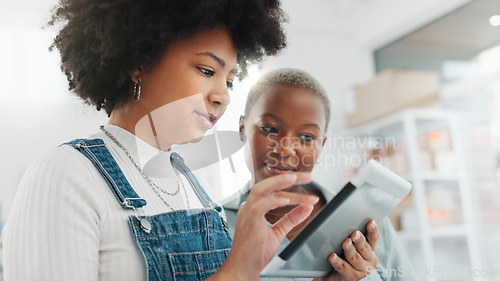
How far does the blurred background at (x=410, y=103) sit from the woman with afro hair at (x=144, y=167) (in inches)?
43.7

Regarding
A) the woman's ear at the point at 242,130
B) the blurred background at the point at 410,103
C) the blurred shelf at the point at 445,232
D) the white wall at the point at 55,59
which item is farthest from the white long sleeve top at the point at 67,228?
the blurred shelf at the point at 445,232

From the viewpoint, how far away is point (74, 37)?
58 centimetres

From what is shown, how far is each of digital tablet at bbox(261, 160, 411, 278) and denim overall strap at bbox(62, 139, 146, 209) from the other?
0.16m

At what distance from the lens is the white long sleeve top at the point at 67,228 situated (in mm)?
437

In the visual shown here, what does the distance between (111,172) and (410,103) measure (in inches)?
72.1

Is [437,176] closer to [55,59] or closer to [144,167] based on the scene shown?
[55,59]

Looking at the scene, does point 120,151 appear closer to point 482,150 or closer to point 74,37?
point 74,37

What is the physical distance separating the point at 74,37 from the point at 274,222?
1.09 feet

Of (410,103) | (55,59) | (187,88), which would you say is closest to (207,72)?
(187,88)

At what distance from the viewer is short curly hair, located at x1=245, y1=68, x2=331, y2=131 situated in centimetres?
69

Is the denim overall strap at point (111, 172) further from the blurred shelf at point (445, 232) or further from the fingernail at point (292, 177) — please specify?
the blurred shelf at point (445, 232)

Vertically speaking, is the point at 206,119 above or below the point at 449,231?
above

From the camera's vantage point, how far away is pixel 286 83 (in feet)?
2.25

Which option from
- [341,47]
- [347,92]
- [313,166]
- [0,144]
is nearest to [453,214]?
[347,92]
